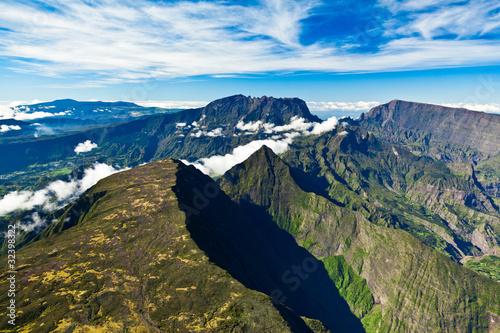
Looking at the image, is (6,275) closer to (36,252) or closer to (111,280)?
(36,252)

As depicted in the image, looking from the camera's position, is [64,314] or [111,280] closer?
[64,314]

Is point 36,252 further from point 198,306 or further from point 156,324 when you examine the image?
point 198,306

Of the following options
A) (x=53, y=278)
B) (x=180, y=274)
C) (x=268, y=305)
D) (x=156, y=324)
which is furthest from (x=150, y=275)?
(x=268, y=305)

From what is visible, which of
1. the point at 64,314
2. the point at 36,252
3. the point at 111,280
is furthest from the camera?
the point at 36,252

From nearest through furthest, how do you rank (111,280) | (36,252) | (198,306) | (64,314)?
1. (64,314)
2. (198,306)
3. (111,280)
4. (36,252)

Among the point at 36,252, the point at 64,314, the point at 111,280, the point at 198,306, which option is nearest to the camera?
the point at 64,314

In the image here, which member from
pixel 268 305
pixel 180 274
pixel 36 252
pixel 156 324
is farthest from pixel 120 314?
pixel 36 252

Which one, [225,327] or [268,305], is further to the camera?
[268,305]

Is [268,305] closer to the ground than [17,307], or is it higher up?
closer to the ground

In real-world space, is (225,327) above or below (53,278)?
Answer: below
